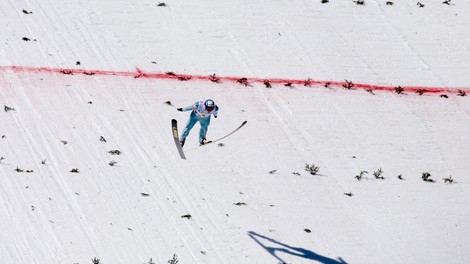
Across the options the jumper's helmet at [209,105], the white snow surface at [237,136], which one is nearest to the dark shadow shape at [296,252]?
the white snow surface at [237,136]

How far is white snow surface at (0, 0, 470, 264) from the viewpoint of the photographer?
1805cm

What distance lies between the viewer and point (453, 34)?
25625mm

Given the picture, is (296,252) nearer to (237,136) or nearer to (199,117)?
(199,117)

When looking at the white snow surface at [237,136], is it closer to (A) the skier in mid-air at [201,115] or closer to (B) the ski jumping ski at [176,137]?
(B) the ski jumping ski at [176,137]

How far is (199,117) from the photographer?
19.7 m

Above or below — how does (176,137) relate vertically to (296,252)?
above

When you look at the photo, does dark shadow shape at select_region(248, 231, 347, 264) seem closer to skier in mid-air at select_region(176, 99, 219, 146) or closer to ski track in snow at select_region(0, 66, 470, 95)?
skier in mid-air at select_region(176, 99, 219, 146)

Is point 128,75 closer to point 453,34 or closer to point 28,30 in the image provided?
point 28,30

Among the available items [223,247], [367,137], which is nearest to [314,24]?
[367,137]

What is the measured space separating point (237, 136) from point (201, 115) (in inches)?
66.6

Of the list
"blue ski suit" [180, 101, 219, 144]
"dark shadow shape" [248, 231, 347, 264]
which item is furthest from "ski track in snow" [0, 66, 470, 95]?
"dark shadow shape" [248, 231, 347, 264]

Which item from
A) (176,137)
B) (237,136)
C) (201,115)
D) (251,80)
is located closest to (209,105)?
(201,115)

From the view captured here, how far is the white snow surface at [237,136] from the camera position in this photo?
18.0 m

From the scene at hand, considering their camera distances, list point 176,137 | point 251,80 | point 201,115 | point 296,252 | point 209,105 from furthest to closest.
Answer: point 251,80
point 176,137
point 201,115
point 209,105
point 296,252
